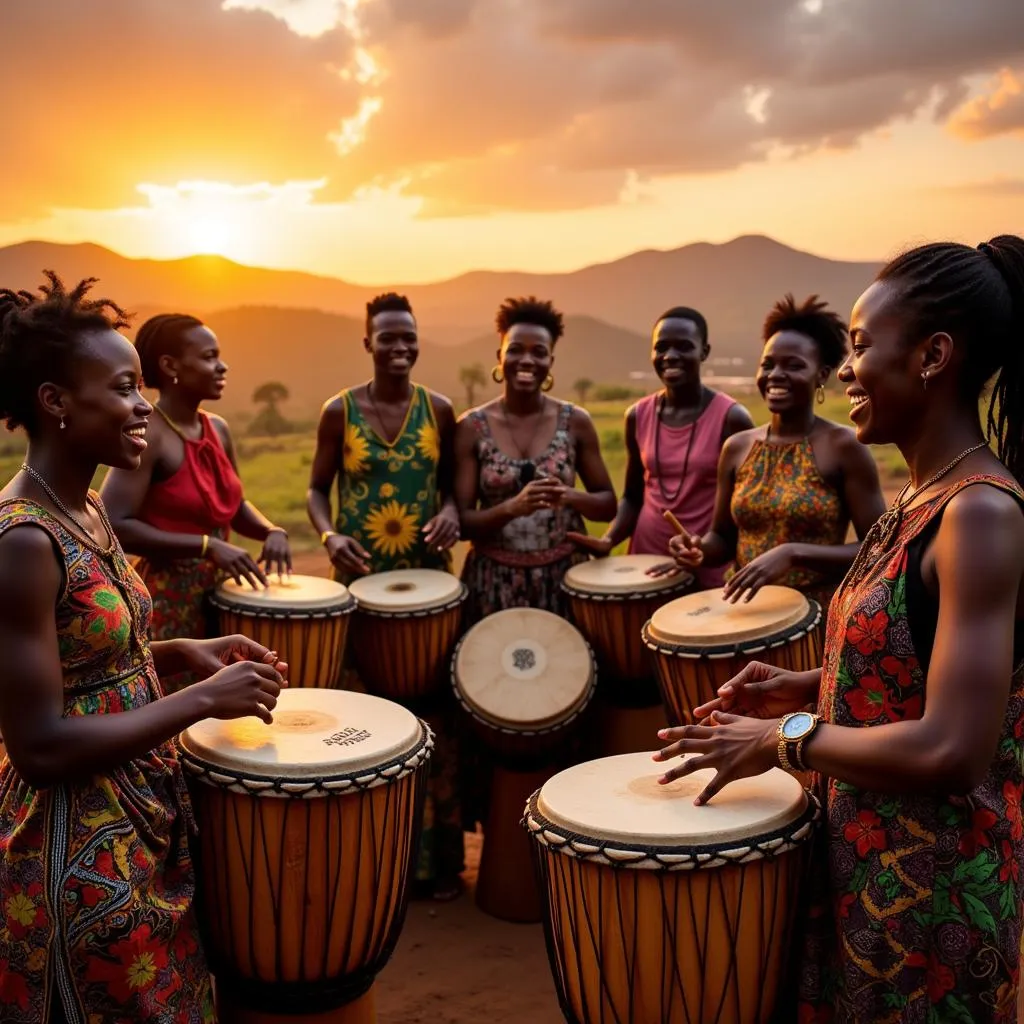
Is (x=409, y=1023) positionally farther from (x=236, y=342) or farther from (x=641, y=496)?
(x=236, y=342)

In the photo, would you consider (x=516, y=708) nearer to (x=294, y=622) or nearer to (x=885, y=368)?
(x=294, y=622)

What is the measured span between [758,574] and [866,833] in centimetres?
162

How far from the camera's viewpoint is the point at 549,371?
493cm

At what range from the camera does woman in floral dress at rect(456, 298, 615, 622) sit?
4625 mm

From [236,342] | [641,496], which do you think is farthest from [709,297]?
[641,496]

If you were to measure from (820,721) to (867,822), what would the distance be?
9.0 inches

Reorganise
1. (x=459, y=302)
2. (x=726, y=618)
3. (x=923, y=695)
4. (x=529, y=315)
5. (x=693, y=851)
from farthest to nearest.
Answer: (x=459, y=302) → (x=529, y=315) → (x=726, y=618) → (x=693, y=851) → (x=923, y=695)

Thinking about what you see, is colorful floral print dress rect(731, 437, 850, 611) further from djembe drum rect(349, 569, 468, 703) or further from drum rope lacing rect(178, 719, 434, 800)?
drum rope lacing rect(178, 719, 434, 800)

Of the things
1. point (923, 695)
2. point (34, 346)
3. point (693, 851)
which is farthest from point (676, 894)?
point (34, 346)

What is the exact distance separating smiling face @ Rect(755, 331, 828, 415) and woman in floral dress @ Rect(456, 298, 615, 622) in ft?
3.27

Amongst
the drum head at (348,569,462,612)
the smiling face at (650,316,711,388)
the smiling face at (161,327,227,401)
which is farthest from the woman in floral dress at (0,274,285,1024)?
the smiling face at (650,316,711,388)

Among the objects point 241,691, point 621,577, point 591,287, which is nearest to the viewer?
point 241,691

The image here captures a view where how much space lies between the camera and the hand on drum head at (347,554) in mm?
4574

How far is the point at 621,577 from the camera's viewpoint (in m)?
4.36
